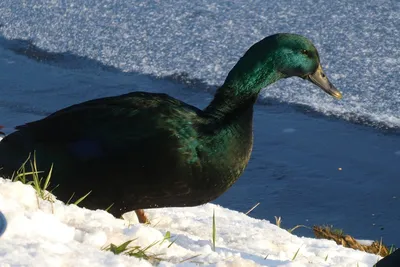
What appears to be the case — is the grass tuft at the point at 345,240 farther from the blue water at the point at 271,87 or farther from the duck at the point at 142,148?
the duck at the point at 142,148

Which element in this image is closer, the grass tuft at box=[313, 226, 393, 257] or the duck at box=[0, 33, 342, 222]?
the duck at box=[0, 33, 342, 222]

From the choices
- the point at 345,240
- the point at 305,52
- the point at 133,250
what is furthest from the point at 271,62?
the point at 133,250

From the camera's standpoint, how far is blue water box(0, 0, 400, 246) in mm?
5754

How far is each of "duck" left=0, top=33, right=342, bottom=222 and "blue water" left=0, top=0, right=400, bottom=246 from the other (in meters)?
1.50

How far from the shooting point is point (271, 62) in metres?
4.32

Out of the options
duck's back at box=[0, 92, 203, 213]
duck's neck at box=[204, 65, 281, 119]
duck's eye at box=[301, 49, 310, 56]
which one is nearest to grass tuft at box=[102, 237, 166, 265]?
duck's back at box=[0, 92, 203, 213]

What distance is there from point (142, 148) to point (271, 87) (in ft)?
11.6

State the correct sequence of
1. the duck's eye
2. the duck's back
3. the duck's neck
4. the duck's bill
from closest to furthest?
the duck's back < the duck's neck < the duck's eye < the duck's bill

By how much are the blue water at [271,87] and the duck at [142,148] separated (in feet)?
4.93

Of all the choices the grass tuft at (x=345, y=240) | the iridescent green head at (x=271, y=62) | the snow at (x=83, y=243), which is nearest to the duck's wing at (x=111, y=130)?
the iridescent green head at (x=271, y=62)

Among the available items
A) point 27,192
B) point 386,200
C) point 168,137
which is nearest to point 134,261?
point 27,192

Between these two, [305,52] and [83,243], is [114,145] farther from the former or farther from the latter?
[83,243]

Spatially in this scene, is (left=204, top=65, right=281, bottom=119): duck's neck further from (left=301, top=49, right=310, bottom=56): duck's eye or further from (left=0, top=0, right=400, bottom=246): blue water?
(left=0, top=0, right=400, bottom=246): blue water

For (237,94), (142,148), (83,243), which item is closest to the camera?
(83,243)
